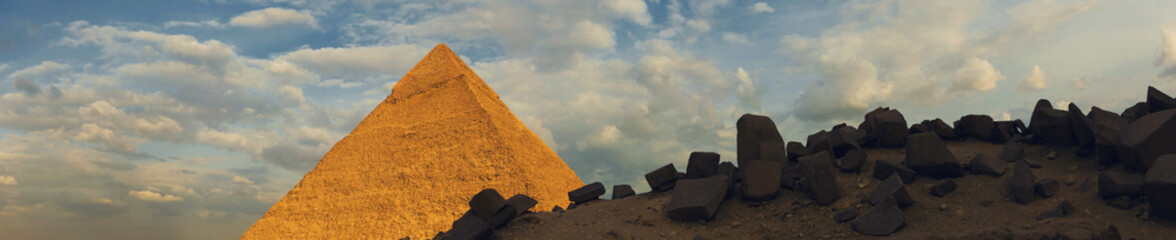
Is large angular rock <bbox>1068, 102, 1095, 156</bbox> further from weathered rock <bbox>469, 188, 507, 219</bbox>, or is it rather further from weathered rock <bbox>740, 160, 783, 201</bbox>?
weathered rock <bbox>469, 188, 507, 219</bbox>

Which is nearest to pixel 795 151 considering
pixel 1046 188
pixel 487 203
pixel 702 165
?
pixel 702 165

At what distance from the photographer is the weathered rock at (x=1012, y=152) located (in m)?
6.36

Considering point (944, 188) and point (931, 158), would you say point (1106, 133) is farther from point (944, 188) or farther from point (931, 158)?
point (944, 188)

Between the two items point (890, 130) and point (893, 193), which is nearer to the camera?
point (893, 193)

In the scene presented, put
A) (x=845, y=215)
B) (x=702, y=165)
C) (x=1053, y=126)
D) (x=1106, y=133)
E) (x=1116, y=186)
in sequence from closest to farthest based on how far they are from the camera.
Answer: (x=1116, y=186)
(x=845, y=215)
(x=1106, y=133)
(x=1053, y=126)
(x=702, y=165)

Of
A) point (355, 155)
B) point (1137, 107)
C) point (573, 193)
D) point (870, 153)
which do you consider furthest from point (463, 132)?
point (1137, 107)

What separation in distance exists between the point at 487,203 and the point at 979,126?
623 centimetres

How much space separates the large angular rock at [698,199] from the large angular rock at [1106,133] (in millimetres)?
3484

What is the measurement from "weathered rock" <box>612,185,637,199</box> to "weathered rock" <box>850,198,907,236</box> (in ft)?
11.3

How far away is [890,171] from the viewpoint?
20.6ft

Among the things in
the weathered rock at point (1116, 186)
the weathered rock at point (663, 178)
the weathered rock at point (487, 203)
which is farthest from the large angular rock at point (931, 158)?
the weathered rock at point (487, 203)

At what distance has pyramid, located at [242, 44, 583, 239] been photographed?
22766 millimetres

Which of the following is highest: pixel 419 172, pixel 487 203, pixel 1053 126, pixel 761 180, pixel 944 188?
pixel 419 172

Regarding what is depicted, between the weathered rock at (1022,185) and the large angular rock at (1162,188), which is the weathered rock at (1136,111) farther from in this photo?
the large angular rock at (1162,188)
